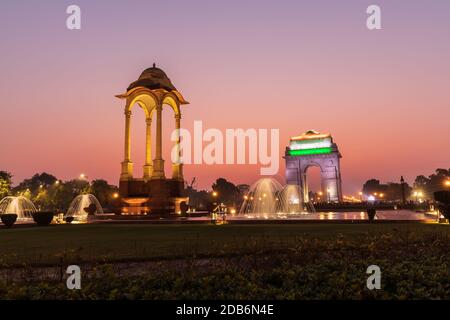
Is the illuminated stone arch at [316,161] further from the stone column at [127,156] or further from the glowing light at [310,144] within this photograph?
the stone column at [127,156]

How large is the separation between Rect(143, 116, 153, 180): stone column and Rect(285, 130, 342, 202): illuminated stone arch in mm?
57977

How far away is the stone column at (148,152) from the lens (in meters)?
44.6

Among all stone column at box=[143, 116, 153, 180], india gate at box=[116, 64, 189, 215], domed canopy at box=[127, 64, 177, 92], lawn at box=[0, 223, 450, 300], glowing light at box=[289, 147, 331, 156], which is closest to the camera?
lawn at box=[0, 223, 450, 300]

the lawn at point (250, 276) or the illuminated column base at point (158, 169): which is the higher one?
the illuminated column base at point (158, 169)

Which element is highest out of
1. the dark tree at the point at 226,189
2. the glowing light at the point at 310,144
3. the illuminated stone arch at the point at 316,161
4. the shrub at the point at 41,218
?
the glowing light at the point at 310,144

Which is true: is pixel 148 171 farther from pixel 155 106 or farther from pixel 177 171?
pixel 155 106

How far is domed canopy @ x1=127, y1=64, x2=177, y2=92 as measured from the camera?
4416 cm

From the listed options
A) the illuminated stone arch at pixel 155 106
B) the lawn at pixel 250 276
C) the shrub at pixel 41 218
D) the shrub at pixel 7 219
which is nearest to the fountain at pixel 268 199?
the illuminated stone arch at pixel 155 106

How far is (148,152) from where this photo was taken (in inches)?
1802

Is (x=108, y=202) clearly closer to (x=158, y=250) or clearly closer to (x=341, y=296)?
(x=158, y=250)

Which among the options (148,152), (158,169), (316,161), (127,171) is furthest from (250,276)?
(316,161)

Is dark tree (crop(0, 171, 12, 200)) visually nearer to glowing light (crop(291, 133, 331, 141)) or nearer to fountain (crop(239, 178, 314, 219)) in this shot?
fountain (crop(239, 178, 314, 219))

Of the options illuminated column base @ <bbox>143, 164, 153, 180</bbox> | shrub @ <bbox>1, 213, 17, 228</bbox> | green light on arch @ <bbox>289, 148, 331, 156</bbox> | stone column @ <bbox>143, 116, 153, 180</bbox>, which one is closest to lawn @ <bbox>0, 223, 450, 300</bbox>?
shrub @ <bbox>1, 213, 17, 228</bbox>
